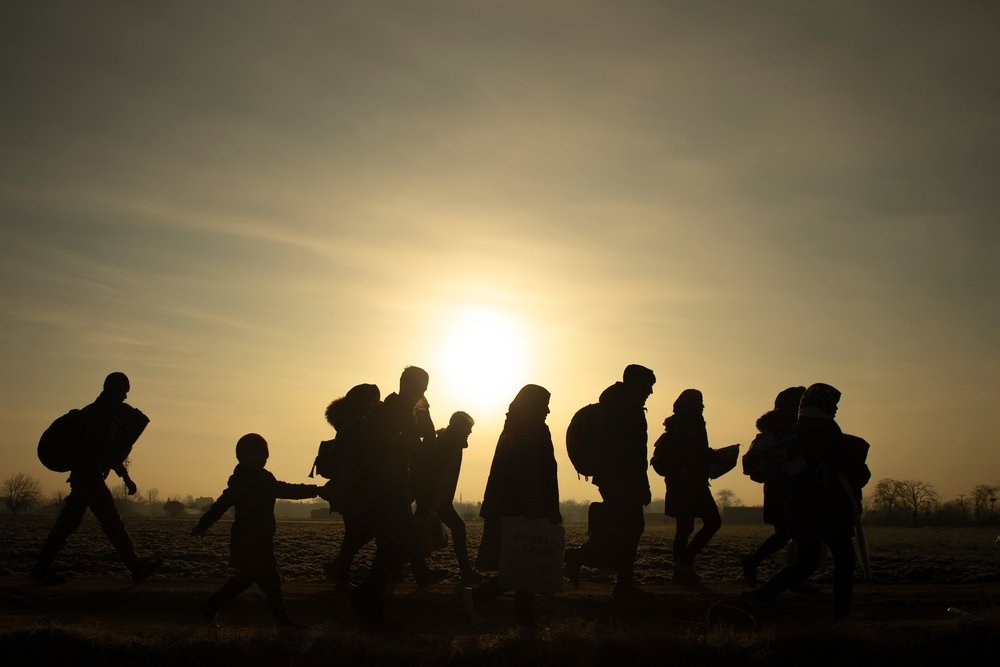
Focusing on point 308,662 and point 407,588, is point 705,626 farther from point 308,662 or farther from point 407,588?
point 407,588

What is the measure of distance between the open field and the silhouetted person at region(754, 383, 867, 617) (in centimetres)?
44

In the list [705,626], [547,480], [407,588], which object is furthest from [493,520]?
[407,588]

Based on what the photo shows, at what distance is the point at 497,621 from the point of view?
1019 cm

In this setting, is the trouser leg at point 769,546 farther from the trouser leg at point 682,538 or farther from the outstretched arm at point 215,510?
the outstretched arm at point 215,510

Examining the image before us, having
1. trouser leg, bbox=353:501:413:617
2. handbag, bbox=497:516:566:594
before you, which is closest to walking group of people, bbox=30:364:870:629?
trouser leg, bbox=353:501:413:617

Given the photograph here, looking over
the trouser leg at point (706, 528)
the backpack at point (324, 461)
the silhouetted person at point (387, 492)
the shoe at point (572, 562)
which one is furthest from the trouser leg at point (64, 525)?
the trouser leg at point (706, 528)

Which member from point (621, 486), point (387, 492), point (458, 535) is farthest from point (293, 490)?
point (621, 486)

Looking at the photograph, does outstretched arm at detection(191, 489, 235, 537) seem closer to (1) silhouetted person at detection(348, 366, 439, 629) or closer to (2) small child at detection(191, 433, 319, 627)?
(2) small child at detection(191, 433, 319, 627)

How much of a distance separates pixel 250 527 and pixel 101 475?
382 centimetres

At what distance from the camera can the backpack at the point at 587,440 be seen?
11562mm

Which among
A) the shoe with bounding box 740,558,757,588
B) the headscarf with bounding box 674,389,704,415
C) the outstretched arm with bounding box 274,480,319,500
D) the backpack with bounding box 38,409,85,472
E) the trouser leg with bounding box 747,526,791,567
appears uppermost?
the headscarf with bounding box 674,389,704,415

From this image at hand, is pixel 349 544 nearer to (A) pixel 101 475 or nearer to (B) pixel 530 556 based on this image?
(B) pixel 530 556

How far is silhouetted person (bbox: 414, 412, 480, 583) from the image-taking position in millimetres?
11859

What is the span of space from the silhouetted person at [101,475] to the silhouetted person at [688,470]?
694 centimetres
